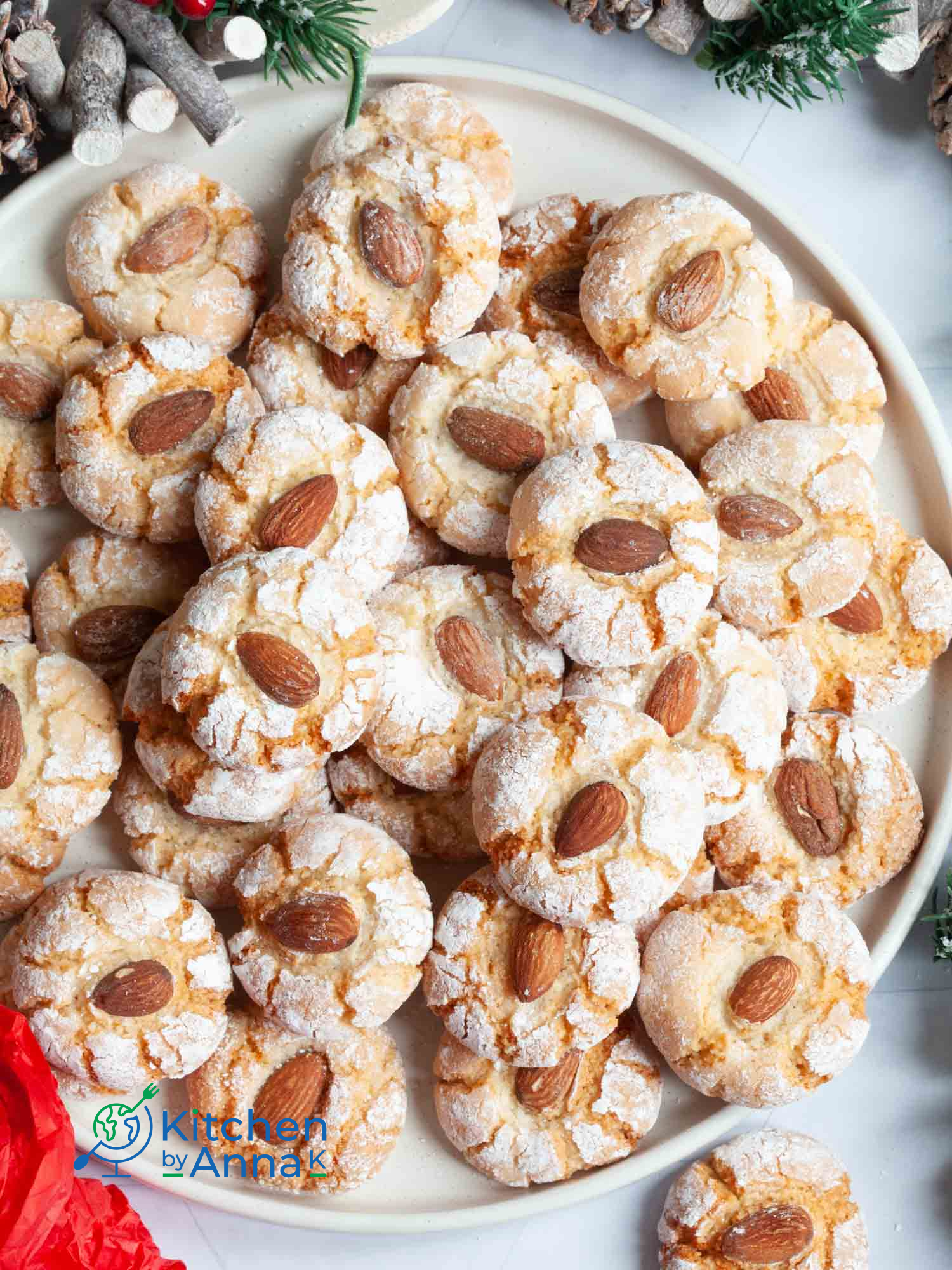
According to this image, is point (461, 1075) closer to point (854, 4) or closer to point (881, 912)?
point (881, 912)

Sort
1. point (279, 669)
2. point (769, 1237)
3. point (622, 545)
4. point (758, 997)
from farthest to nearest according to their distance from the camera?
point (769, 1237), point (758, 997), point (622, 545), point (279, 669)

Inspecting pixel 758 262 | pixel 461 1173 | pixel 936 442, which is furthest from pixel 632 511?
pixel 461 1173

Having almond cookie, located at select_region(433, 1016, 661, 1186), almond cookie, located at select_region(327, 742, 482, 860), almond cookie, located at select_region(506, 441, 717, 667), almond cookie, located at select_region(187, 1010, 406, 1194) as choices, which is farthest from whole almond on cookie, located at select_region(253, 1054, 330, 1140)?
almond cookie, located at select_region(506, 441, 717, 667)

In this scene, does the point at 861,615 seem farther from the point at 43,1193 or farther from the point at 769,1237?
the point at 43,1193

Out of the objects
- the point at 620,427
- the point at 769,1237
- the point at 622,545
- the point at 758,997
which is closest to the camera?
the point at 622,545

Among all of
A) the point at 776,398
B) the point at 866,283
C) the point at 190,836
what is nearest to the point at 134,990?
the point at 190,836

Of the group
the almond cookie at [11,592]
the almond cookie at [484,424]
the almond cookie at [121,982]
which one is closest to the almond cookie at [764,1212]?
the almond cookie at [121,982]
